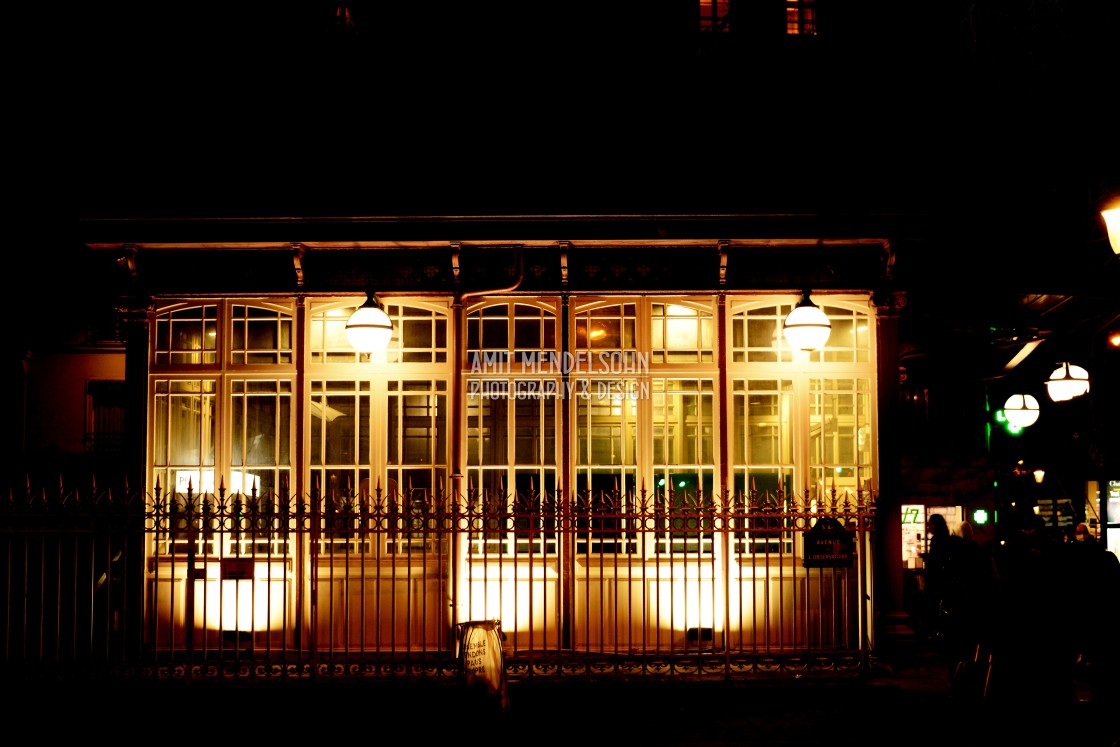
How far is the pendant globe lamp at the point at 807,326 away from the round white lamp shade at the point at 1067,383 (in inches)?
256

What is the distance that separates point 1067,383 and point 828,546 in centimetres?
724

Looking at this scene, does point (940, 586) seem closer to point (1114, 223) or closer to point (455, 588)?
point (1114, 223)

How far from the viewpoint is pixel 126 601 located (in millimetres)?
9422

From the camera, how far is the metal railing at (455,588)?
8.70 metres

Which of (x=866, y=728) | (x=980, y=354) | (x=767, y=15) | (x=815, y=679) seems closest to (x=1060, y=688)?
(x=866, y=728)

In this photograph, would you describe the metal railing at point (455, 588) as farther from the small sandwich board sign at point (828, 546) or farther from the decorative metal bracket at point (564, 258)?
the decorative metal bracket at point (564, 258)

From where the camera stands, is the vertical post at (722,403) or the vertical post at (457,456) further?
the vertical post at (722,403)

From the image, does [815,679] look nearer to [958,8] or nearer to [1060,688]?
[1060,688]

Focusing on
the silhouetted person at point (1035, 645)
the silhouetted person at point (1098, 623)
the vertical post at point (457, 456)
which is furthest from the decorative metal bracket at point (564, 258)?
the silhouetted person at point (1098, 623)

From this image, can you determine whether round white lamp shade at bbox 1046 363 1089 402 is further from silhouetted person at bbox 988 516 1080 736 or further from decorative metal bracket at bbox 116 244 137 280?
decorative metal bracket at bbox 116 244 137 280

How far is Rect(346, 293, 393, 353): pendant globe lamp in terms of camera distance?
9234mm

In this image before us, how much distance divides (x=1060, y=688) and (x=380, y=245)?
24.7ft

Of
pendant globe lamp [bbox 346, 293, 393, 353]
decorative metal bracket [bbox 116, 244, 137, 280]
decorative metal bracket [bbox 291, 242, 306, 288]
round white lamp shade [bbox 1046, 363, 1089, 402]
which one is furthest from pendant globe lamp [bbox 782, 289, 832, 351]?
decorative metal bracket [bbox 116, 244, 137, 280]

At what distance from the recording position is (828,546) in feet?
28.5
